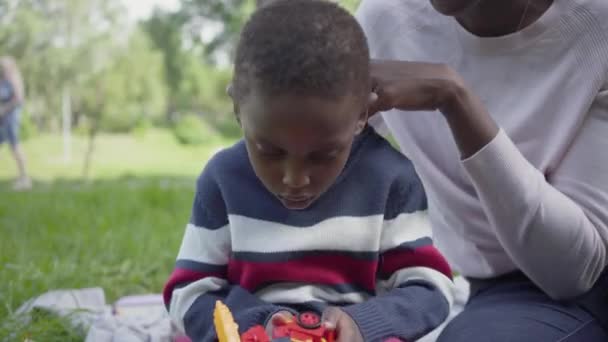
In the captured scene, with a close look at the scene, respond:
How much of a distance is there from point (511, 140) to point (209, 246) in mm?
674

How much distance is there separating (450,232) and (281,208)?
0.56 metres

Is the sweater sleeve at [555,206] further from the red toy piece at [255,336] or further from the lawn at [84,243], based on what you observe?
the lawn at [84,243]

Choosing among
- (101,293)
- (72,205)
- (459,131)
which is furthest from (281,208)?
(72,205)

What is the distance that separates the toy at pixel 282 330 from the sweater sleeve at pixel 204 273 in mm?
157

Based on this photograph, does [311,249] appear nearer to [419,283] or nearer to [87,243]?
[419,283]

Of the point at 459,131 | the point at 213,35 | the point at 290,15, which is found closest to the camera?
the point at 290,15

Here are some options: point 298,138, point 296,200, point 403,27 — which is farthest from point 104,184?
point 298,138

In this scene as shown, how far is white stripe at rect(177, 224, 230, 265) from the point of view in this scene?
1.28m

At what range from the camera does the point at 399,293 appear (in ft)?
4.07

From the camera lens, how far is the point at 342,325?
1098 mm

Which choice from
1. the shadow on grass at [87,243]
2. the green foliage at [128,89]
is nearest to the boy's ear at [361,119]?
the shadow on grass at [87,243]

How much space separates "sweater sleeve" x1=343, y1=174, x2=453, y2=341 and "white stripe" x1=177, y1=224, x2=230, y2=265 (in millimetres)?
276

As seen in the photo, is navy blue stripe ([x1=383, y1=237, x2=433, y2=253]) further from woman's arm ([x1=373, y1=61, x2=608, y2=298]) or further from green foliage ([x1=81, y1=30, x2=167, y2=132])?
green foliage ([x1=81, y1=30, x2=167, y2=132])

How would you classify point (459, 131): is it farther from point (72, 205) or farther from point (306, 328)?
point (72, 205)
